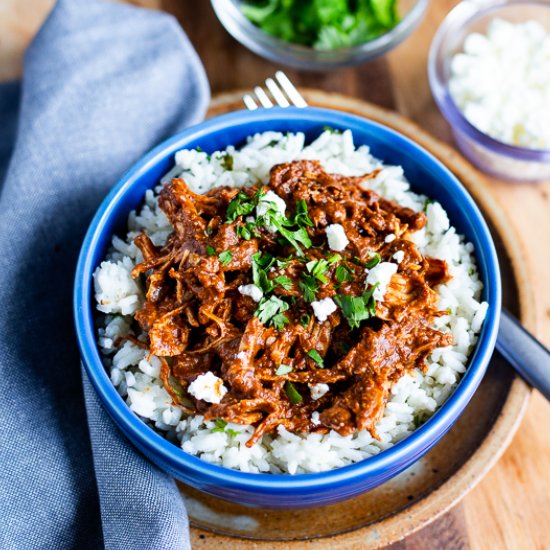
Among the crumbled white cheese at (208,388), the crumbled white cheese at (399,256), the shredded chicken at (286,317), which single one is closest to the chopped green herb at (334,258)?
the shredded chicken at (286,317)

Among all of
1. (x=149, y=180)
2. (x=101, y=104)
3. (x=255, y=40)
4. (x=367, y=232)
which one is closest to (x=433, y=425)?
(x=367, y=232)

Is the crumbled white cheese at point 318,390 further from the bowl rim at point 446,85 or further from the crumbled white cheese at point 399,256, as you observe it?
the bowl rim at point 446,85

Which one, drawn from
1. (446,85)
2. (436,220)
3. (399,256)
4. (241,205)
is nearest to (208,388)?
(241,205)

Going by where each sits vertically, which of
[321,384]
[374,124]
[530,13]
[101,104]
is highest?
[101,104]

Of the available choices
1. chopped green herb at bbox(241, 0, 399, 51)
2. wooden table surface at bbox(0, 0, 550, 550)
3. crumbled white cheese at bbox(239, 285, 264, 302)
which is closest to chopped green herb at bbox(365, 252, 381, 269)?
crumbled white cheese at bbox(239, 285, 264, 302)

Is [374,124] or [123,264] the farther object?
[374,124]

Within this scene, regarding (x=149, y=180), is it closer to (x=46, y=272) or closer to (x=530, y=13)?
(x=46, y=272)
